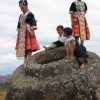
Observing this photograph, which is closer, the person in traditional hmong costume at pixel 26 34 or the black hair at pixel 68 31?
the black hair at pixel 68 31

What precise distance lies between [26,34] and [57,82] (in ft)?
9.45

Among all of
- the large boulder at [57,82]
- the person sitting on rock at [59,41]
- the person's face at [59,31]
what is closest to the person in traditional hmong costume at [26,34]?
the person sitting on rock at [59,41]

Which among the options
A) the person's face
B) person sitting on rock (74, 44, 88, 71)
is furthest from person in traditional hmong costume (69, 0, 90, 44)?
person sitting on rock (74, 44, 88, 71)

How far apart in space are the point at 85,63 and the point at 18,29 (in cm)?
282

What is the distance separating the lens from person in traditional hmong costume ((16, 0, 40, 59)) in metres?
12.2

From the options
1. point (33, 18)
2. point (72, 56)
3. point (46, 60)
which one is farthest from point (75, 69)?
point (33, 18)

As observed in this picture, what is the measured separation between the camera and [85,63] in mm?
11062

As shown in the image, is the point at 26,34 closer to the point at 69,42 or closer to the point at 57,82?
the point at 69,42

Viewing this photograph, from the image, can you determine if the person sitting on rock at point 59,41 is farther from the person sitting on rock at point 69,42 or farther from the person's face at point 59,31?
the person sitting on rock at point 69,42

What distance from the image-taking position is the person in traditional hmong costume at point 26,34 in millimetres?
12242

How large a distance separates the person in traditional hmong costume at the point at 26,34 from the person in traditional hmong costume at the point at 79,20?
1.29 m

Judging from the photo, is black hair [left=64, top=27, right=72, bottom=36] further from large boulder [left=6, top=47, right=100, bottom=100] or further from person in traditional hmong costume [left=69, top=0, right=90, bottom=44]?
person in traditional hmong costume [left=69, top=0, right=90, bottom=44]

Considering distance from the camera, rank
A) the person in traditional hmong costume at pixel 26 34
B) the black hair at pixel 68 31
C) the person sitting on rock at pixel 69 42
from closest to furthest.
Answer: the person sitting on rock at pixel 69 42, the black hair at pixel 68 31, the person in traditional hmong costume at pixel 26 34

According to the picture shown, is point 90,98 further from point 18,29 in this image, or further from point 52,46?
point 18,29
